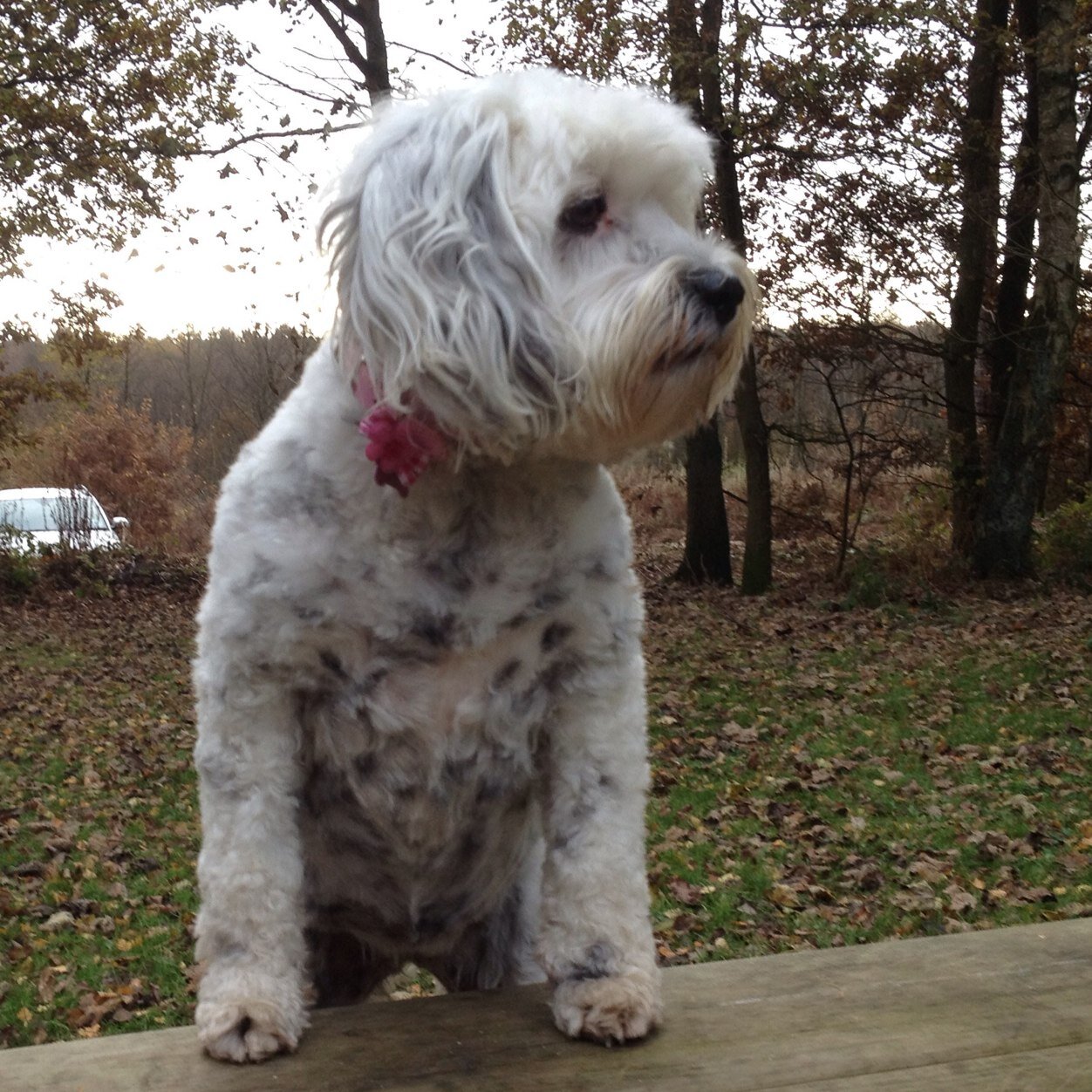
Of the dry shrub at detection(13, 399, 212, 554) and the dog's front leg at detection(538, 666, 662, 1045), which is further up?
the dry shrub at detection(13, 399, 212, 554)

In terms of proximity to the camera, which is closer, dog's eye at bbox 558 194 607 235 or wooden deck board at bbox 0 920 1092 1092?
wooden deck board at bbox 0 920 1092 1092

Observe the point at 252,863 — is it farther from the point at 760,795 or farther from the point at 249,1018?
the point at 760,795

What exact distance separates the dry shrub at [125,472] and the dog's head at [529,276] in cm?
1791

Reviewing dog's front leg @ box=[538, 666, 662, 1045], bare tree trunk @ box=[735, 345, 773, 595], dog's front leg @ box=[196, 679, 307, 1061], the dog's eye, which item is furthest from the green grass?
the dog's eye

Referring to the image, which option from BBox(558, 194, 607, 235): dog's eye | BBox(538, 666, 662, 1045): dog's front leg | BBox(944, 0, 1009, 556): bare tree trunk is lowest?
BBox(538, 666, 662, 1045): dog's front leg

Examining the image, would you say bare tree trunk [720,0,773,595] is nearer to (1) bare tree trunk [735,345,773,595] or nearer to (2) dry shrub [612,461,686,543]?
(1) bare tree trunk [735,345,773,595]

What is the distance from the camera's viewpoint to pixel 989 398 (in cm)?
1486

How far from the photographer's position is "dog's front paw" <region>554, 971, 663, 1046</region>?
2051 millimetres

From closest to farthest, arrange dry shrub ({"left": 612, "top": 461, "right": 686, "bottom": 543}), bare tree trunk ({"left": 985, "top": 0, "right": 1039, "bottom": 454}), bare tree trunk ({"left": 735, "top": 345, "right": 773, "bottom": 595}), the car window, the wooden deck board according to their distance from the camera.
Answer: the wooden deck board → bare tree trunk ({"left": 985, "top": 0, "right": 1039, "bottom": 454}) → bare tree trunk ({"left": 735, "top": 345, "right": 773, "bottom": 595}) → the car window → dry shrub ({"left": 612, "top": 461, "right": 686, "bottom": 543})

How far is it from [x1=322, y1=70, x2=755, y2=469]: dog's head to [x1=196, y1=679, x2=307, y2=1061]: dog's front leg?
1.92ft

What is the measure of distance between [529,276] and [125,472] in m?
19.3

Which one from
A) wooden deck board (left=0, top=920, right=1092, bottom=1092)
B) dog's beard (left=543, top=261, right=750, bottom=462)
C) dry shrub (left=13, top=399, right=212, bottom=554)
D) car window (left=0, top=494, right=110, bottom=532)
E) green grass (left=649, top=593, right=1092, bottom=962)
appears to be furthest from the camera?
dry shrub (left=13, top=399, right=212, bottom=554)

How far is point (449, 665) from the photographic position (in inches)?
84.0

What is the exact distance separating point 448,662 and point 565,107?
38.2 inches
